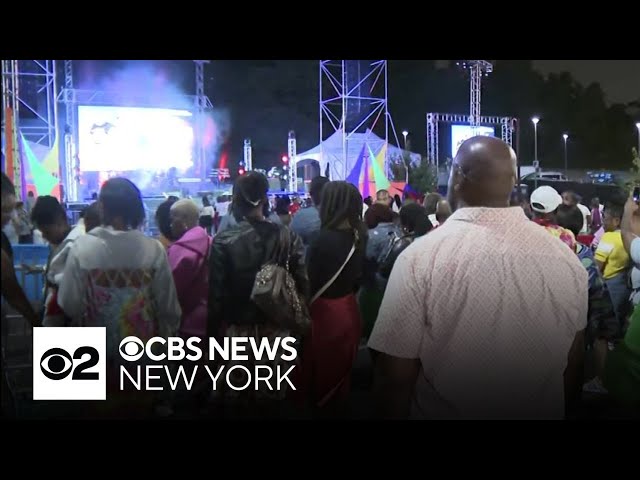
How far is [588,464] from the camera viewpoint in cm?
371

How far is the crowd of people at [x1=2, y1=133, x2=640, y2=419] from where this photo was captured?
221 cm

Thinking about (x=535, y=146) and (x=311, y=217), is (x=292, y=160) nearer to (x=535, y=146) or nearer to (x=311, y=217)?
(x=311, y=217)

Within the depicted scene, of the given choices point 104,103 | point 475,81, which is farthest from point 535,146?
point 104,103

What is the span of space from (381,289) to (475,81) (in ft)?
4.39

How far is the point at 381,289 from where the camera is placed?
3764 mm

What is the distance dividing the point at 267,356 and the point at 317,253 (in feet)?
2.01

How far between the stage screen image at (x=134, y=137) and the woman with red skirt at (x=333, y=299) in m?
0.90

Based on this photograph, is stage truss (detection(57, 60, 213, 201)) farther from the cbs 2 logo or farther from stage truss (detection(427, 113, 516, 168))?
stage truss (detection(427, 113, 516, 168))

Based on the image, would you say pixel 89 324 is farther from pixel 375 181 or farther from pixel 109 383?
pixel 375 181

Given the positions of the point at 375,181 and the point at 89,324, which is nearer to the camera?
the point at 89,324

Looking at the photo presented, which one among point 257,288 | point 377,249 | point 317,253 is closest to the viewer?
point 257,288

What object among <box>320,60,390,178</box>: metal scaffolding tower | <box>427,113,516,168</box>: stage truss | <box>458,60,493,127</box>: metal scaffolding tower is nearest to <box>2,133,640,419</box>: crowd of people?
<box>427,113,516,168</box>: stage truss

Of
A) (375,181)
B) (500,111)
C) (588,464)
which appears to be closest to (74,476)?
(375,181)

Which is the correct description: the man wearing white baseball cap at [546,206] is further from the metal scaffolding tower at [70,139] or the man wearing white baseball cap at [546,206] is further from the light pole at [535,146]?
the metal scaffolding tower at [70,139]
